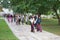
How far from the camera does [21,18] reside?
4122 centimetres

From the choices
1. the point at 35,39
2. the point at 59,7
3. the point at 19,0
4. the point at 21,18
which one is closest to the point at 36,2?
the point at 59,7

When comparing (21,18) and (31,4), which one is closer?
(31,4)

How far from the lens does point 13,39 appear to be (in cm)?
1786

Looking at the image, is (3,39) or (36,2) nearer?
(3,39)

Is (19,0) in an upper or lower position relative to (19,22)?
upper

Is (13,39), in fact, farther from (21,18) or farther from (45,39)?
(21,18)

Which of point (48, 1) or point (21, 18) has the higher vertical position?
point (48, 1)

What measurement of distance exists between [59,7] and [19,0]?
12705mm

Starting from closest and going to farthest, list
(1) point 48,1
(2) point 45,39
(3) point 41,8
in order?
(2) point 45,39
(1) point 48,1
(3) point 41,8

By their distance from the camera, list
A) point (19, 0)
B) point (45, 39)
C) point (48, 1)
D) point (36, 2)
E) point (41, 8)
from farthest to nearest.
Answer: point (19, 0) < point (41, 8) < point (36, 2) < point (48, 1) < point (45, 39)

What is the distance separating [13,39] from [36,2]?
18956 mm

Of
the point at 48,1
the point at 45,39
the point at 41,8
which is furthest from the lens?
the point at 41,8

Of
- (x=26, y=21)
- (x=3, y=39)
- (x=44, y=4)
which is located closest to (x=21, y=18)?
(x=26, y=21)

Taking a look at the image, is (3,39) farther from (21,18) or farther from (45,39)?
(21,18)
